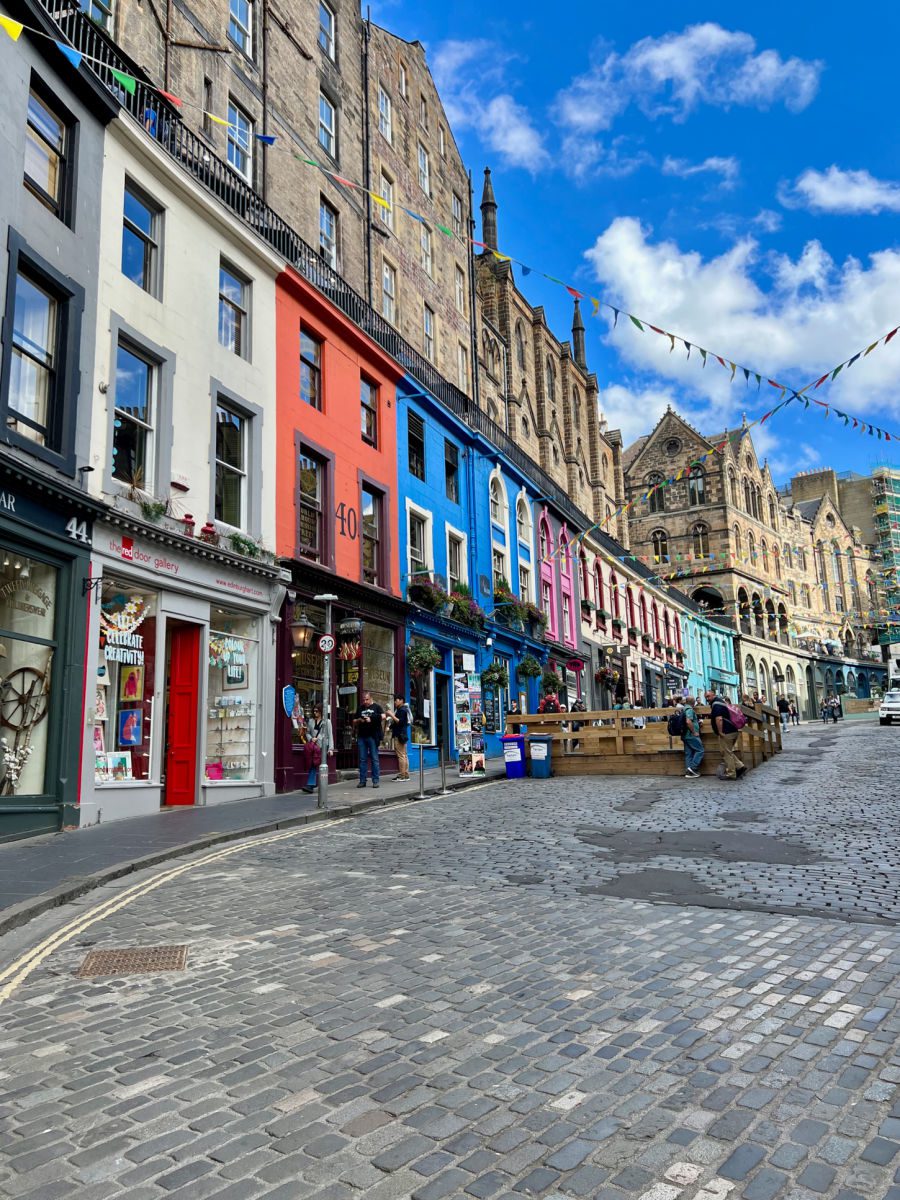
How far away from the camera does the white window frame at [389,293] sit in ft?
85.7

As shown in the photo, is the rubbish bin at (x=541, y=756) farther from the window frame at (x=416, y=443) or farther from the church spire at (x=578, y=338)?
the church spire at (x=578, y=338)

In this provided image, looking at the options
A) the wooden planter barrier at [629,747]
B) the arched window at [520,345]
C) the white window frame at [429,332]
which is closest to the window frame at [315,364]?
the wooden planter barrier at [629,747]

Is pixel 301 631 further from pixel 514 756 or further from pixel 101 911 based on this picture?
pixel 101 911

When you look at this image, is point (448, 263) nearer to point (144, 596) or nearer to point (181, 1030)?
point (144, 596)

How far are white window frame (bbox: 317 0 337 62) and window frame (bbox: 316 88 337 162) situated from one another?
1.15 m

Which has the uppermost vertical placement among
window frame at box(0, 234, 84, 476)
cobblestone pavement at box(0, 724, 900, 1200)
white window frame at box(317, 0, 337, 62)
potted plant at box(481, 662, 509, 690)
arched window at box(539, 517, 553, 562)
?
white window frame at box(317, 0, 337, 62)

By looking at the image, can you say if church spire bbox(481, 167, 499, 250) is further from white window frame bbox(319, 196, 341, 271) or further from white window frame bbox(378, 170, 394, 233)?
white window frame bbox(319, 196, 341, 271)

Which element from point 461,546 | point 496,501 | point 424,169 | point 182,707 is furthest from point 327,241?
point 182,707

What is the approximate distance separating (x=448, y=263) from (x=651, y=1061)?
31408 millimetres

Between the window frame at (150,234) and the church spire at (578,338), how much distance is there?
37.1 metres

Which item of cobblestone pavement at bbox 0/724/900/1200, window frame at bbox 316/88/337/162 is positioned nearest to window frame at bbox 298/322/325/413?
window frame at bbox 316/88/337/162

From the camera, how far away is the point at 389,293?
26562 mm

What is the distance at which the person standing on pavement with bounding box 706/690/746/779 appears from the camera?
56.7 feet

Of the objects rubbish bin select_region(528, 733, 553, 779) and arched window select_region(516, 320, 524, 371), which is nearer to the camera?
rubbish bin select_region(528, 733, 553, 779)
